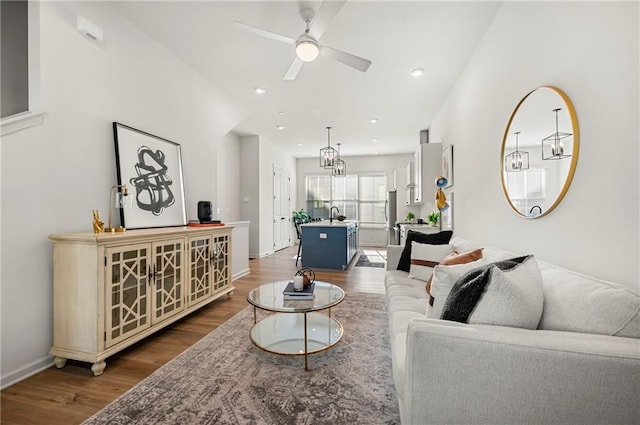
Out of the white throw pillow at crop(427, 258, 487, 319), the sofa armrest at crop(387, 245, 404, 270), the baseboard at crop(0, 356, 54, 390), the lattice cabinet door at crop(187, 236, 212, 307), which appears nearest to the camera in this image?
the white throw pillow at crop(427, 258, 487, 319)

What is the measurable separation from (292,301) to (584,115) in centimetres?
206

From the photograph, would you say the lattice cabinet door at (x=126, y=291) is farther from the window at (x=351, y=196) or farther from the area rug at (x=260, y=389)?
the window at (x=351, y=196)

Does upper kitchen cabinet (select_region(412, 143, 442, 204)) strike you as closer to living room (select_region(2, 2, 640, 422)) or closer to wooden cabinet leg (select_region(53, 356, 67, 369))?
living room (select_region(2, 2, 640, 422))

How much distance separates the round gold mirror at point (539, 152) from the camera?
5.13ft

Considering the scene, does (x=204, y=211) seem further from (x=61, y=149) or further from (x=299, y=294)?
(x=299, y=294)

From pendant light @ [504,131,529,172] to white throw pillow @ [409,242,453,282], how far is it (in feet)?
3.02

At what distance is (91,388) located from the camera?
1756mm

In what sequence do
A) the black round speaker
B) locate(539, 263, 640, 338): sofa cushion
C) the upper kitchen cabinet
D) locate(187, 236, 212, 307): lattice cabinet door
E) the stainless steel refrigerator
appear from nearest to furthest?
locate(539, 263, 640, 338): sofa cushion
locate(187, 236, 212, 307): lattice cabinet door
the black round speaker
the upper kitchen cabinet
the stainless steel refrigerator

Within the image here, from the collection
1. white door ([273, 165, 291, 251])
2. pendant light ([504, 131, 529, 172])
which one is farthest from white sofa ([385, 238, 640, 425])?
white door ([273, 165, 291, 251])

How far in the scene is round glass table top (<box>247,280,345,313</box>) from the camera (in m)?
1.96

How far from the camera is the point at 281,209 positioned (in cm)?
797

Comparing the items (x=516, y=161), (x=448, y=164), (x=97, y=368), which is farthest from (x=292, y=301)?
(x=448, y=164)

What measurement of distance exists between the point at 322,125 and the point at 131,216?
13.5ft

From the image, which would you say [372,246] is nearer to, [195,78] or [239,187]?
[239,187]
